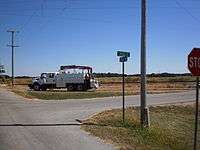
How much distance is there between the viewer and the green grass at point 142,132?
1335cm

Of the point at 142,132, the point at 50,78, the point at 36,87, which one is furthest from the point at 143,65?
the point at 36,87

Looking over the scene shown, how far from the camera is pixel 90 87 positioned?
4853cm

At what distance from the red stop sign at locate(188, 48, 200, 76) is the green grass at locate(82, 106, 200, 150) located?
264 centimetres

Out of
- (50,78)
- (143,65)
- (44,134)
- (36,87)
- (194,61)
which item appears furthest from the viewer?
(36,87)

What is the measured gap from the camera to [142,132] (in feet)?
50.2

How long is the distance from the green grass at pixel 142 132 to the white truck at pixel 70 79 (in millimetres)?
25216

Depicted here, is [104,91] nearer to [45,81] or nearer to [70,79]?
[70,79]

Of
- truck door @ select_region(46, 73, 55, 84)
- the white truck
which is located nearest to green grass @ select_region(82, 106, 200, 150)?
the white truck

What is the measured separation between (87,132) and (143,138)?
6.77 ft

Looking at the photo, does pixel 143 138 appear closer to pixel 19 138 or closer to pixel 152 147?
pixel 152 147

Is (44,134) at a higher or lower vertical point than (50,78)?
lower

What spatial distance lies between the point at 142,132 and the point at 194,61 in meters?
4.66

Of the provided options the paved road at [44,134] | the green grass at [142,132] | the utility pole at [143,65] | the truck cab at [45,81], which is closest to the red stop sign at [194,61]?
the green grass at [142,132]

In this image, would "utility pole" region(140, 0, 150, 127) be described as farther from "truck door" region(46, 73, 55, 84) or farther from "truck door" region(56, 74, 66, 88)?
"truck door" region(46, 73, 55, 84)
